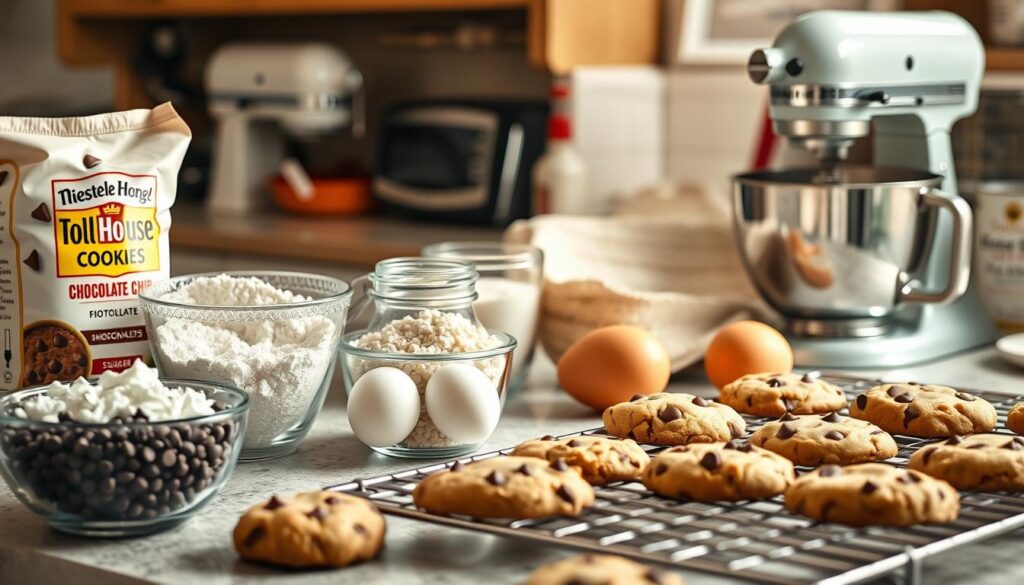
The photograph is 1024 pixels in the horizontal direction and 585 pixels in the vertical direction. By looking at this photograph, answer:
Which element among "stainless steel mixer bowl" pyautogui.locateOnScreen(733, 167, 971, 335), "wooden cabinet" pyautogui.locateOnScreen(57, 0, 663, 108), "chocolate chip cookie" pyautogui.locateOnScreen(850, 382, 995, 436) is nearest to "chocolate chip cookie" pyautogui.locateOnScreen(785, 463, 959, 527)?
"chocolate chip cookie" pyautogui.locateOnScreen(850, 382, 995, 436)

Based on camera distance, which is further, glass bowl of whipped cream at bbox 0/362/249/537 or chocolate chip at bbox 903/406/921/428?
chocolate chip at bbox 903/406/921/428

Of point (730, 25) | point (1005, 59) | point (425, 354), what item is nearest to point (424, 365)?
point (425, 354)

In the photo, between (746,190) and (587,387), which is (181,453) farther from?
(746,190)

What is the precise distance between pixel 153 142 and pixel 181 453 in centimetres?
40

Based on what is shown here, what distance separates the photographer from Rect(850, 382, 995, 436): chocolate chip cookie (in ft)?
3.83

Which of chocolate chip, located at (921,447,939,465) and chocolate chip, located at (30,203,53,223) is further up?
chocolate chip, located at (30,203,53,223)

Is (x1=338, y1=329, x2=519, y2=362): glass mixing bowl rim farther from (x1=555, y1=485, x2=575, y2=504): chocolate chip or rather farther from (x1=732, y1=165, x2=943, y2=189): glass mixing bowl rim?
(x1=732, y1=165, x2=943, y2=189): glass mixing bowl rim

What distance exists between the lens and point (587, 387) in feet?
4.37

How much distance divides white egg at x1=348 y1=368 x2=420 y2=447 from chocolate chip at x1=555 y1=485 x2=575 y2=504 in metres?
0.24

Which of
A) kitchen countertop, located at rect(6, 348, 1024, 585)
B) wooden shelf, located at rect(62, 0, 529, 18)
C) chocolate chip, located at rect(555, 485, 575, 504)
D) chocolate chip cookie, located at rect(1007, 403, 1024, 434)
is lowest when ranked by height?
kitchen countertop, located at rect(6, 348, 1024, 585)

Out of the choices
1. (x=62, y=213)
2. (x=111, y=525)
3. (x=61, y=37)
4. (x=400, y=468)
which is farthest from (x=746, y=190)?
(x=61, y=37)

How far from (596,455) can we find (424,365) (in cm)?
21

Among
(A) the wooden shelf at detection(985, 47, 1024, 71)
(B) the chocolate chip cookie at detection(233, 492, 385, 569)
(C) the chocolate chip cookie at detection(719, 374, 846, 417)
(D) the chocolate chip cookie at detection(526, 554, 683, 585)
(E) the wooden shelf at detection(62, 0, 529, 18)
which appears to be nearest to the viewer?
(D) the chocolate chip cookie at detection(526, 554, 683, 585)

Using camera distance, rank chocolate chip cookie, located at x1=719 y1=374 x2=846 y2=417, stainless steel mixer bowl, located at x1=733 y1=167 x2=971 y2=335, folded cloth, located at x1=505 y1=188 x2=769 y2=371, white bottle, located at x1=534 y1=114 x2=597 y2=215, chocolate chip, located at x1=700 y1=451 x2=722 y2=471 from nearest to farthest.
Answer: chocolate chip, located at x1=700 y1=451 x2=722 y2=471 < chocolate chip cookie, located at x1=719 y1=374 x2=846 y2=417 < stainless steel mixer bowl, located at x1=733 y1=167 x2=971 y2=335 < folded cloth, located at x1=505 y1=188 x2=769 y2=371 < white bottle, located at x1=534 y1=114 x2=597 y2=215
